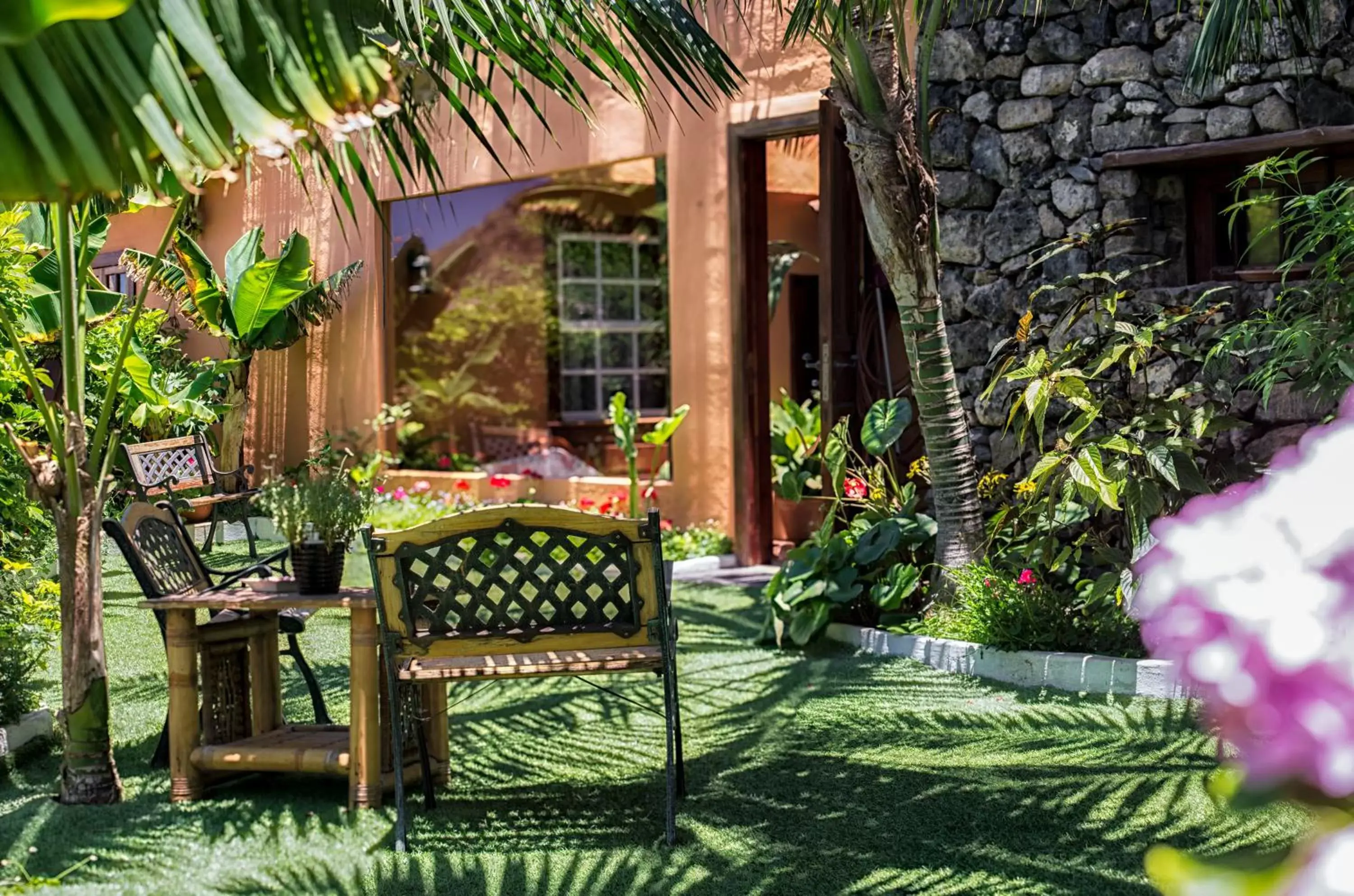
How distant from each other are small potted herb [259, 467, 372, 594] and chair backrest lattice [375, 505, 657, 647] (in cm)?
32

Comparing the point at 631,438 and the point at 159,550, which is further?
the point at 631,438

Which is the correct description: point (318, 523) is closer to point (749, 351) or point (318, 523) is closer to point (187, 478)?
point (187, 478)

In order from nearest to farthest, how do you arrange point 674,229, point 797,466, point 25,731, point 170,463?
point 25,731
point 170,463
point 797,466
point 674,229

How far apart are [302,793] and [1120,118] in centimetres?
503

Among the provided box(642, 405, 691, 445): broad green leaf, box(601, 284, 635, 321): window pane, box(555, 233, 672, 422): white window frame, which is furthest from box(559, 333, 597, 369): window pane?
box(642, 405, 691, 445): broad green leaf

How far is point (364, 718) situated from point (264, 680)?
76 centimetres

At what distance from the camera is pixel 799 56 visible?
358 inches

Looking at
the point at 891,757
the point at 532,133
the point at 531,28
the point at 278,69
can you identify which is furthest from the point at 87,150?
the point at 532,133

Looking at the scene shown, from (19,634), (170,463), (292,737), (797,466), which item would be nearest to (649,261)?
(797,466)

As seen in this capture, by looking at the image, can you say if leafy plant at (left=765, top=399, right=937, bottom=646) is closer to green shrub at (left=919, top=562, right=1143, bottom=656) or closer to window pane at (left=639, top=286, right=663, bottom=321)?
green shrub at (left=919, top=562, right=1143, bottom=656)

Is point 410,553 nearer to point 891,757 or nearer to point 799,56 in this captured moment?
point 891,757

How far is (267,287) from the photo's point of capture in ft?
27.1

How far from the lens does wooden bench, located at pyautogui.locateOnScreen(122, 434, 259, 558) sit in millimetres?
7000

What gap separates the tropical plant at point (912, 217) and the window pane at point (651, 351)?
812cm
